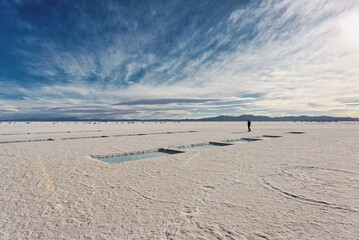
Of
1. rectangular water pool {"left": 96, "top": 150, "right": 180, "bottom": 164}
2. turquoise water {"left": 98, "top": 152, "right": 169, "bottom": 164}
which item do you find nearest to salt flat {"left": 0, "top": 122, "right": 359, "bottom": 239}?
turquoise water {"left": 98, "top": 152, "right": 169, "bottom": 164}

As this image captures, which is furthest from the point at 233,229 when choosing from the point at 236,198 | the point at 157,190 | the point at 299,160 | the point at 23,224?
the point at 299,160

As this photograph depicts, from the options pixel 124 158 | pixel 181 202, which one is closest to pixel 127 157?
pixel 124 158

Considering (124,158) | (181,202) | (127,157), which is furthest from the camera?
(127,157)

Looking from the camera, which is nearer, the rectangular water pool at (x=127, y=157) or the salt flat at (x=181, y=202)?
the salt flat at (x=181, y=202)

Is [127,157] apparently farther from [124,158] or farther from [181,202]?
[181,202]

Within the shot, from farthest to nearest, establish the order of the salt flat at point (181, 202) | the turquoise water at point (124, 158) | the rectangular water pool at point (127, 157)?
1. the rectangular water pool at point (127, 157)
2. the turquoise water at point (124, 158)
3. the salt flat at point (181, 202)

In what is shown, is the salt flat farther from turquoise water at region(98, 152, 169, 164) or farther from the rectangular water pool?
the rectangular water pool

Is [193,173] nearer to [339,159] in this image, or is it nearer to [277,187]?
[277,187]

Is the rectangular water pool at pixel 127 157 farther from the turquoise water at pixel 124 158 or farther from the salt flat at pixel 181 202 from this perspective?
the salt flat at pixel 181 202

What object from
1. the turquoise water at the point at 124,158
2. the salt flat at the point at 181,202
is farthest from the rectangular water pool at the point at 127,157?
the salt flat at the point at 181,202

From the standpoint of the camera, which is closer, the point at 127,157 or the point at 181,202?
the point at 181,202

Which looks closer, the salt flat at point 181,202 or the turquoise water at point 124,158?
the salt flat at point 181,202

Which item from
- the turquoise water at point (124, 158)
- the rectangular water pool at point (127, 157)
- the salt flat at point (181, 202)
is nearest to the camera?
the salt flat at point (181, 202)

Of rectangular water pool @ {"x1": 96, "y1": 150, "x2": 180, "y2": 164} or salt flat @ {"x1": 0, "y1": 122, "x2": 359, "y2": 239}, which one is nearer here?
salt flat @ {"x1": 0, "y1": 122, "x2": 359, "y2": 239}
